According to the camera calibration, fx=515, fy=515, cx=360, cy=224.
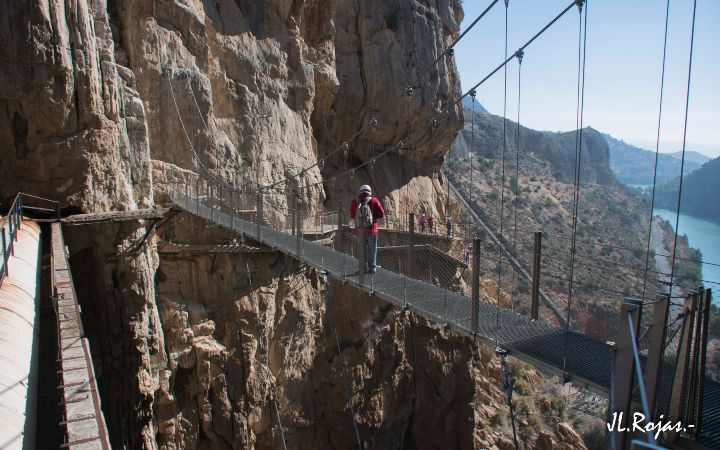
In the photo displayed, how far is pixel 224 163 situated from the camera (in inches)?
331

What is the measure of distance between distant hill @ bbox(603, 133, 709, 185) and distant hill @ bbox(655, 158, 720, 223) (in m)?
40.9

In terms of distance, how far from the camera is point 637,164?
107m

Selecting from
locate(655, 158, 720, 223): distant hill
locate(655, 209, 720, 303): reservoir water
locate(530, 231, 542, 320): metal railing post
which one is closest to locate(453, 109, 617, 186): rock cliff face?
locate(655, 158, 720, 223): distant hill

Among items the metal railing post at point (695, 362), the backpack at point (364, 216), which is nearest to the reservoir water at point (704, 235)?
the backpack at point (364, 216)

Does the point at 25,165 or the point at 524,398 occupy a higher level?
the point at 25,165

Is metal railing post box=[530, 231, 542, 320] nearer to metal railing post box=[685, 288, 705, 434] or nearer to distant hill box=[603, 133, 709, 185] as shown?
metal railing post box=[685, 288, 705, 434]

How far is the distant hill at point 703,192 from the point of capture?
4372 cm

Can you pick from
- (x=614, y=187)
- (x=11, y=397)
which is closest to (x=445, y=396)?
(x=11, y=397)

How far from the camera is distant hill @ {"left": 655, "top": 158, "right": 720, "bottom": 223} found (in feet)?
143

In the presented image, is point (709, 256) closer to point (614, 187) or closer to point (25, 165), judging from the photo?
point (614, 187)

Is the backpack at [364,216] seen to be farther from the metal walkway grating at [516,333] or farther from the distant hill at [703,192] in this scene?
the distant hill at [703,192]

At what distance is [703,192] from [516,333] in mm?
54699

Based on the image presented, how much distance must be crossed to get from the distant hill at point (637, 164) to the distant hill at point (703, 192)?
40.9 meters

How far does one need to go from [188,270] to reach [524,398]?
11.2 m
